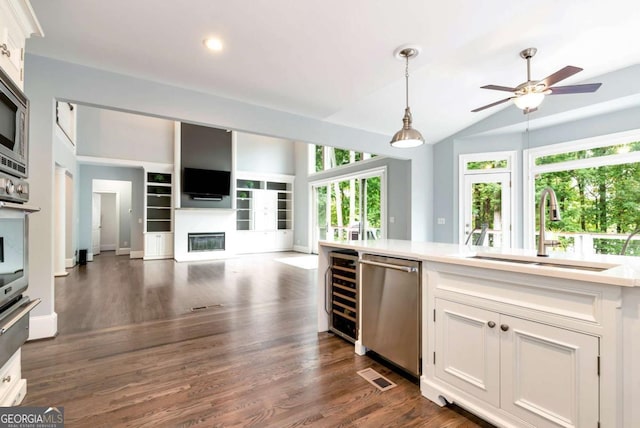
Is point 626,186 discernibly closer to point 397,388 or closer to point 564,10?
point 564,10

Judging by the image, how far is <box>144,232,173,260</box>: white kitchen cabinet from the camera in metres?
7.96

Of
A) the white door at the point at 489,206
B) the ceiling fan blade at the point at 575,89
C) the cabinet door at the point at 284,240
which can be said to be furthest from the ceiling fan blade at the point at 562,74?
the cabinet door at the point at 284,240

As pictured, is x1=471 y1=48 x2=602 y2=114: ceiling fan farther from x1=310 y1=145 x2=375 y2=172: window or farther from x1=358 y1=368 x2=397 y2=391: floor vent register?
x1=310 y1=145 x2=375 y2=172: window

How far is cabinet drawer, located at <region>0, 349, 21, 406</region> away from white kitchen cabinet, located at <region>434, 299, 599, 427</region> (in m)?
2.39

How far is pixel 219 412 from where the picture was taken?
1.77 m

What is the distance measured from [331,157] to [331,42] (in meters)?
6.28

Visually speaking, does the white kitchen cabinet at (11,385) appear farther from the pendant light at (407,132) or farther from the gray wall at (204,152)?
the gray wall at (204,152)

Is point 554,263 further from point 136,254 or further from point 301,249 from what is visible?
point 136,254

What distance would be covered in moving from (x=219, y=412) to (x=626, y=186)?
5.85 m

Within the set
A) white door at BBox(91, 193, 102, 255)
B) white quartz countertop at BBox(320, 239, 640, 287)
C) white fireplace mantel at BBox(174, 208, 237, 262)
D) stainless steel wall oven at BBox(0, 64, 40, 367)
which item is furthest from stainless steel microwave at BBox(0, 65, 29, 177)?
white door at BBox(91, 193, 102, 255)

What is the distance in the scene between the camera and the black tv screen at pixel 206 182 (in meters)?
7.91

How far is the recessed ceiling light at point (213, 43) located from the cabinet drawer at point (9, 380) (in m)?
2.61

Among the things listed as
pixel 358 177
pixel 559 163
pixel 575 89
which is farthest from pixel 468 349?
pixel 358 177

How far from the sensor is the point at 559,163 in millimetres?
4953
